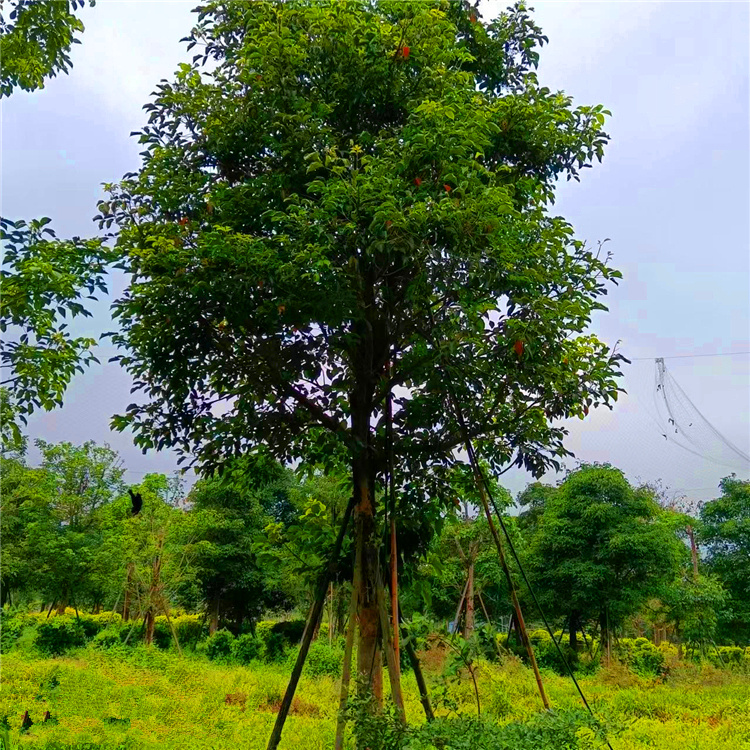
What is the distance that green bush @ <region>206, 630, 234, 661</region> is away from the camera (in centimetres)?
1062

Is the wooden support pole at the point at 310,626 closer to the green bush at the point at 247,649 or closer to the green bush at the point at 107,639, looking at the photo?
the green bush at the point at 247,649

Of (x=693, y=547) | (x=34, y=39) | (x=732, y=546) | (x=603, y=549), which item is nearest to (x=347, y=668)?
(x=34, y=39)

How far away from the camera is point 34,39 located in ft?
10.7

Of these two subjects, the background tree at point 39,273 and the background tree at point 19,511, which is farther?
the background tree at point 19,511

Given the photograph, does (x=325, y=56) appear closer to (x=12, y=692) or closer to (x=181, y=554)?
(x=12, y=692)

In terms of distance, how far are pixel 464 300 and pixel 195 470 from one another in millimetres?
1599

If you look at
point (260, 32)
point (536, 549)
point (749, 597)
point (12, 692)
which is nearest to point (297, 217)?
point (260, 32)

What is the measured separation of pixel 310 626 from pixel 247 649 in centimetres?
802

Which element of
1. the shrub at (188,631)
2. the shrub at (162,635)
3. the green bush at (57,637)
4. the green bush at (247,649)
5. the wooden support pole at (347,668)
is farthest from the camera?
the shrub at (188,631)

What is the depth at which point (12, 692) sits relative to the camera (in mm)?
6109

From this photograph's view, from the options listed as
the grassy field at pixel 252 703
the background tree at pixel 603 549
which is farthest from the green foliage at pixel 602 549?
the grassy field at pixel 252 703

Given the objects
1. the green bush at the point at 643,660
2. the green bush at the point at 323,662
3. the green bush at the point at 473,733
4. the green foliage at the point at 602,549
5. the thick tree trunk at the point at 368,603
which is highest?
the green foliage at the point at 602,549

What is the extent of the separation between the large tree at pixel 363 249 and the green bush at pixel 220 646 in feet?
27.1

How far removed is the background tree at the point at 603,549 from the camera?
941 cm
